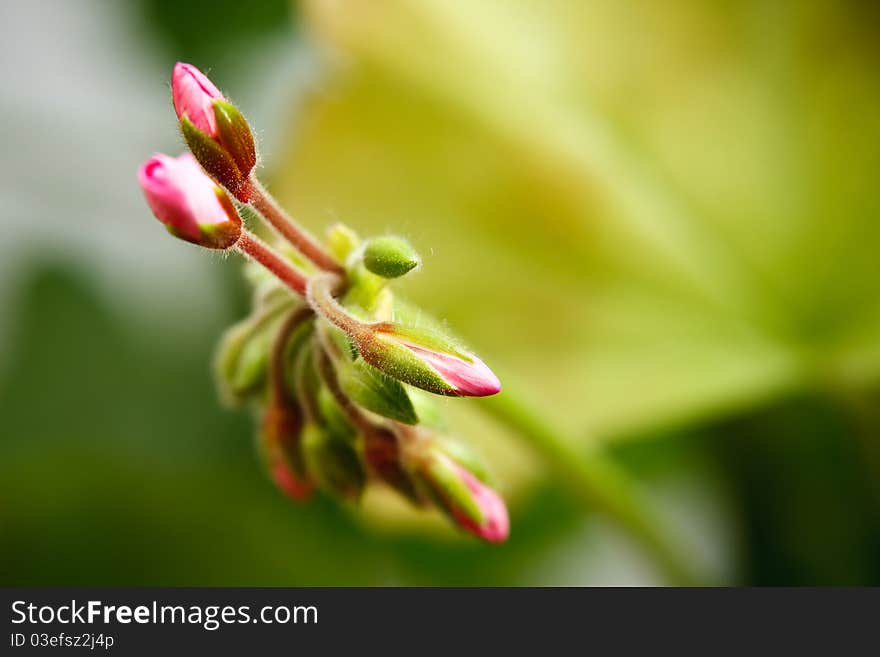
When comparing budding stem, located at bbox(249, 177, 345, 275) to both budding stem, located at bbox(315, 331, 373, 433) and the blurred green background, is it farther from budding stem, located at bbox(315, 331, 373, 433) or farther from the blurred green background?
the blurred green background

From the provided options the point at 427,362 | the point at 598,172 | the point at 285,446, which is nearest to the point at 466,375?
the point at 427,362

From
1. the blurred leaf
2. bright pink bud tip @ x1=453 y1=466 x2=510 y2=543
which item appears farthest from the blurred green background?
bright pink bud tip @ x1=453 y1=466 x2=510 y2=543

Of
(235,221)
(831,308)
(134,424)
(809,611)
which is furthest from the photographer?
(134,424)

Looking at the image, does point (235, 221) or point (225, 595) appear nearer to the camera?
point (235, 221)

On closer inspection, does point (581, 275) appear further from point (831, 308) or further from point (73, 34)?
point (73, 34)

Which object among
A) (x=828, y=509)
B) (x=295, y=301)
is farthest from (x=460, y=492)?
(x=828, y=509)

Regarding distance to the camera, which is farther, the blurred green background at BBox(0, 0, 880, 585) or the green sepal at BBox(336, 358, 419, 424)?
the blurred green background at BBox(0, 0, 880, 585)

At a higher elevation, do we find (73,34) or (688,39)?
(73,34)

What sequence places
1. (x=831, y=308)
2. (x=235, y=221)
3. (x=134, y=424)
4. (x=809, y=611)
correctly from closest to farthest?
(x=235, y=221), (x=809, y=611), (x=831, y=308), (x=134, y=424)
